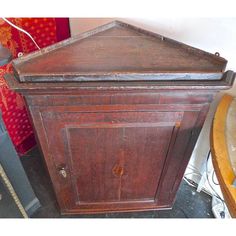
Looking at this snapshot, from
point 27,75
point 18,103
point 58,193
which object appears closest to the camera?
point 27,75

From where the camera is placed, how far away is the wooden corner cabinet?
581mm

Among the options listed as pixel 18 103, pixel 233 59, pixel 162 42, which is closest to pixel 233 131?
pixel 233 59

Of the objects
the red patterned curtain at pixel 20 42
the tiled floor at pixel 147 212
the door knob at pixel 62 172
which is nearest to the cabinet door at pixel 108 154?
the door knob at pixel 62 172

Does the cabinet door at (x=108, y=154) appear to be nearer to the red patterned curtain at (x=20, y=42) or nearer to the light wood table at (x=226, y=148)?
the light wood table at (x=226, y=148)

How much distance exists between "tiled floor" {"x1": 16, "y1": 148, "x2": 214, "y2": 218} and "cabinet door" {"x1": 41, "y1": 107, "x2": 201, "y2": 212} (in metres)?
0.11

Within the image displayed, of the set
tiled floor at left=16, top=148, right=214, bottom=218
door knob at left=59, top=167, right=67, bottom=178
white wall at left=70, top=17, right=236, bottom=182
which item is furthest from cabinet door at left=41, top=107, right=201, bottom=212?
white wall at left=70, top=17, right=236, bottom=182

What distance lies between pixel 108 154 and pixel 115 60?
32 centimetres

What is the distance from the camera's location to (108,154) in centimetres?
80

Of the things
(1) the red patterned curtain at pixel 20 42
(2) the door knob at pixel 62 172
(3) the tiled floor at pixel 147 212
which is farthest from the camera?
(3) the tiled floor at pixel 147 212

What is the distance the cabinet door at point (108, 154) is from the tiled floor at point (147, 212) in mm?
113

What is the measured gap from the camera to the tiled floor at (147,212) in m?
1.14

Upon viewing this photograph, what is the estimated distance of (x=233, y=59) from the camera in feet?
2.84
